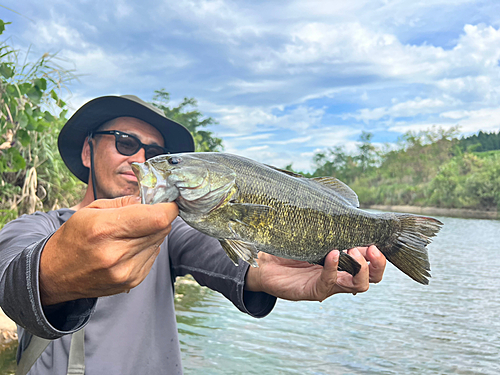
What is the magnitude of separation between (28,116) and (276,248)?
4.77 m

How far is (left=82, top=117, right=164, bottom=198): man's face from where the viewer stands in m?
3.45

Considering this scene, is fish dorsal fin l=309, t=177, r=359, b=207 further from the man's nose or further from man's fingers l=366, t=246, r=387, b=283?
the man's nose

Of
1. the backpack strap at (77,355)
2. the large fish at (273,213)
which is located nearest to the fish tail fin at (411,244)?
the large fish at (273,213)

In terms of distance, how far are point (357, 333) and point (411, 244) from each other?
7516 millimetres

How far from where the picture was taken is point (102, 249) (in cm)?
142

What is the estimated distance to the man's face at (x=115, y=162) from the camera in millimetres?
3449

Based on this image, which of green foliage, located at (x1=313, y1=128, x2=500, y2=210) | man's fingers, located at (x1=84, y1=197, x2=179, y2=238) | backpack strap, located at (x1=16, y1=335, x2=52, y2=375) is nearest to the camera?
man's fingers, located at (x1=84, y1=197, x2=179, y2=238)

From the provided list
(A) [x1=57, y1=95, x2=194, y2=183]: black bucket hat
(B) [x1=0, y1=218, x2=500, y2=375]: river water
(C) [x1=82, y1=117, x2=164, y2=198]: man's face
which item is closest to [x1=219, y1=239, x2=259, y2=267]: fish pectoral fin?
(C) [x1=82, y1=117, x2=164, y2=198]: man's face

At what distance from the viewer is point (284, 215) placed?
193 centimetres

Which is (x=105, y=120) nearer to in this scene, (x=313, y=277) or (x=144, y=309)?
(x=144, y=309)

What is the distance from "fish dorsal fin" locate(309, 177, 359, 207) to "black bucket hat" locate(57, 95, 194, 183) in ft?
6.11

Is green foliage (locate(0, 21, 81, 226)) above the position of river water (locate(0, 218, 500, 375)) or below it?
above

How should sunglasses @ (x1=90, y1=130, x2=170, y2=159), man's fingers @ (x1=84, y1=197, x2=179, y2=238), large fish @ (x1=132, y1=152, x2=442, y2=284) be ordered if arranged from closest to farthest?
man's fingers @ (x1=84, y1=197, x2=179, y2=238)
large fish @ (x1=132, y1=152, x2=442, y2=284)
sunglasses @ (x1=90, y1=130, x2=170, y2=159)

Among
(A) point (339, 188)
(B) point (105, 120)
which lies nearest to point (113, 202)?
(A) point (339, 188)
